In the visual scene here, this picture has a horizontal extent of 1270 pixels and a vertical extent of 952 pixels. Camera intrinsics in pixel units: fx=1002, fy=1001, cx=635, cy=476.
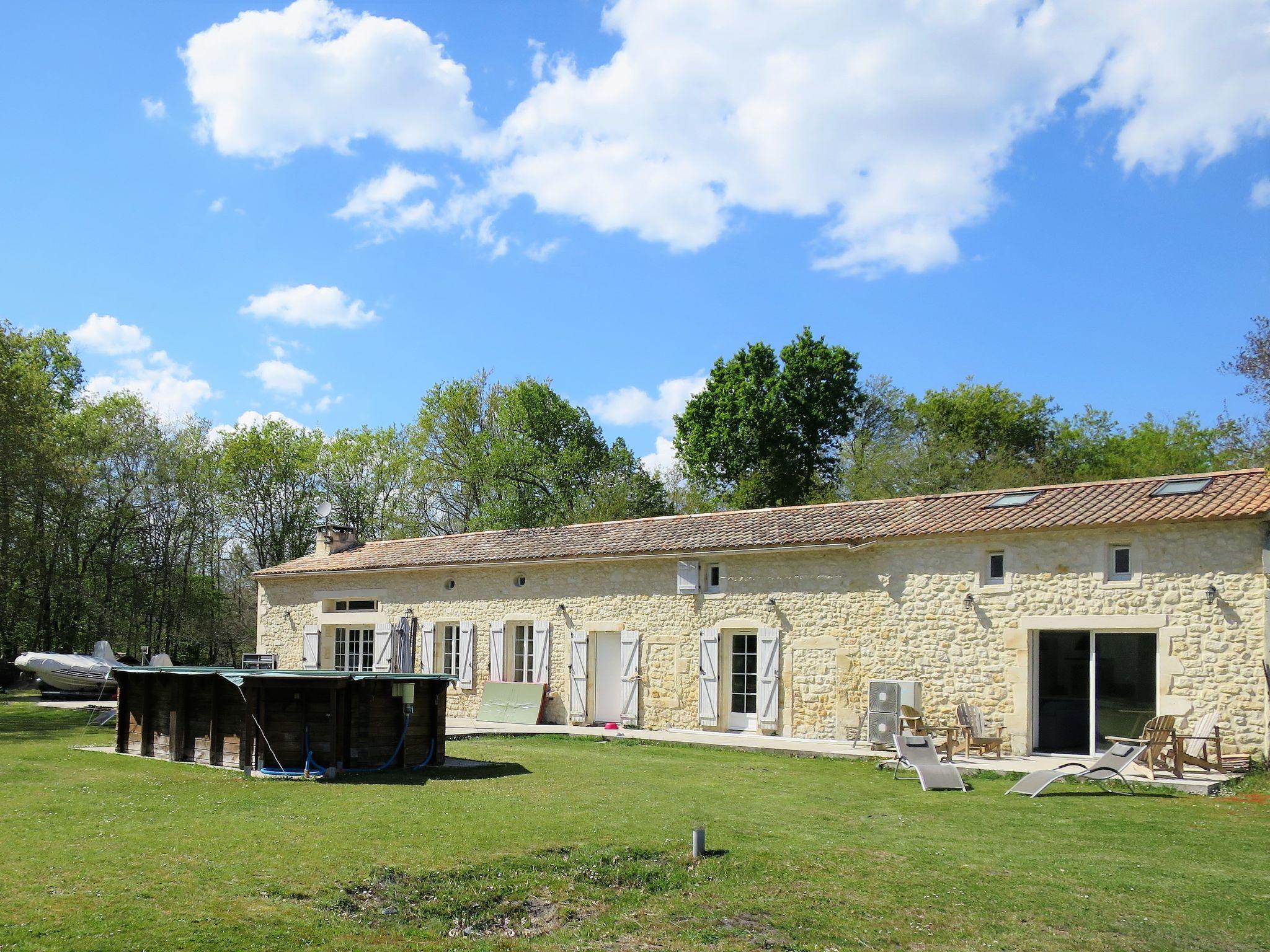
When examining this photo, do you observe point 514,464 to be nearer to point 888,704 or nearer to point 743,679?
point 743,679

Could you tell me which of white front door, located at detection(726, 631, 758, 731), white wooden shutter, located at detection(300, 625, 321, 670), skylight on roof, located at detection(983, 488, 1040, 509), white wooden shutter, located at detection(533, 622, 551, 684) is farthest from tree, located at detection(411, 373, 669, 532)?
skylight on roof, located at detection(983, 488, 1040, 509)

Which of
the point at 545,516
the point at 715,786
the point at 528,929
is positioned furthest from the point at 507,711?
the point at 545,516

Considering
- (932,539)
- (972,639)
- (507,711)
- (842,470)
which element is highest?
(842,470)

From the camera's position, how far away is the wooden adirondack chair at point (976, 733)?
12184mm

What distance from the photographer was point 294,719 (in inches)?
397

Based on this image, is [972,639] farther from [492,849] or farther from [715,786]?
[492,849]

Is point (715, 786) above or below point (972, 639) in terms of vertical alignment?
below

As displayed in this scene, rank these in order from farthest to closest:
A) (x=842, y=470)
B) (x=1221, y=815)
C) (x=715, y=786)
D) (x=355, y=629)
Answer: (x=842, y=470) < (x=355, y=629) < (x=715, y=786) < (x=1221, y=815)

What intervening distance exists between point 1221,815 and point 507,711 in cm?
1142

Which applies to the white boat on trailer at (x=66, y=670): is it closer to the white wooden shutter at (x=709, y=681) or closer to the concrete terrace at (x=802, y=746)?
the concrete terrace at (x=802, y=746)

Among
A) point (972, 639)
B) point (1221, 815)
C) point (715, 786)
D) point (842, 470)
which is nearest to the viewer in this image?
point (1221, 815)

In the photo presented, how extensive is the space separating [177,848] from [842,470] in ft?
86.3

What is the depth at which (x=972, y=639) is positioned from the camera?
1305cm

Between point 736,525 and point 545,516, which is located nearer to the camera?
point 736,525
